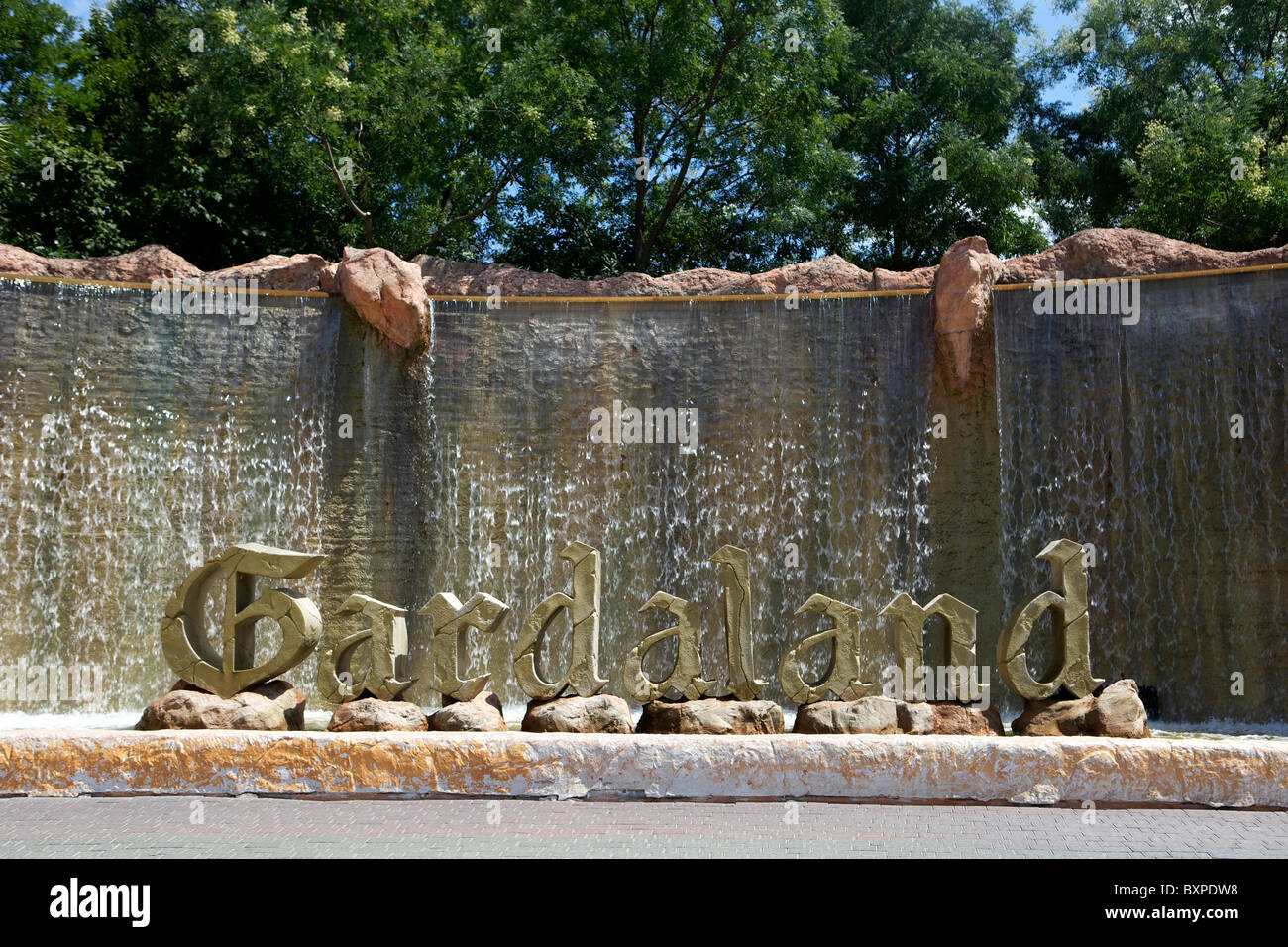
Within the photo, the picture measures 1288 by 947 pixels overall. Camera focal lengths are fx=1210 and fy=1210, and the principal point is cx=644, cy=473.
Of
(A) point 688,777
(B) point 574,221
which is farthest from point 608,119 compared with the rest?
(A) point 688,777

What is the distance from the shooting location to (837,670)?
369 inches

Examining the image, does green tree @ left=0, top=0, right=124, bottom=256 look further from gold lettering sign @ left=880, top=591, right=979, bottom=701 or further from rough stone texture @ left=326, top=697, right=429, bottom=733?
gold lettering sign @ left=880, top=591, right=979, bottom=701

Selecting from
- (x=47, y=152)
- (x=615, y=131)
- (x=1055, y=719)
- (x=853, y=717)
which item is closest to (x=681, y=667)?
(x=853, y=717)

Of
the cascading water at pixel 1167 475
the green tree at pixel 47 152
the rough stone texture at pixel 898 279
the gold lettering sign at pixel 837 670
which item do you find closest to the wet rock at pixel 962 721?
the gold lettering sign at pixel 837 670

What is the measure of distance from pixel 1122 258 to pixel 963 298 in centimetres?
226

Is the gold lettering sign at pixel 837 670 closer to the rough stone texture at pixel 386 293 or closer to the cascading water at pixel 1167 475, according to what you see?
the cascading water at pixel 1167 475

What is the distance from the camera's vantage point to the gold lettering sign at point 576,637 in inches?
374

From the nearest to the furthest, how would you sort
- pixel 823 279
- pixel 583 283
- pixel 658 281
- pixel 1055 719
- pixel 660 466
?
pixel 1055 719 → pixel 660 466 → pixel 823 279 → pixel 658 281 → pixel 583 283

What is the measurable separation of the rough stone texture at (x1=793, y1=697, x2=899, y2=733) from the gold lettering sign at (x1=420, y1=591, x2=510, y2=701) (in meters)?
2.53

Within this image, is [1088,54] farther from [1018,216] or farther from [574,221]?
[574,221]

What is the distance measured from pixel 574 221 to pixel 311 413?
346 inches

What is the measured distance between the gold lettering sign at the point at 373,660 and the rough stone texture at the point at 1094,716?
4893 mm

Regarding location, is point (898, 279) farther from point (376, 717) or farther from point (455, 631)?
point (376, 717)

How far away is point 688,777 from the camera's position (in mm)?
8461
